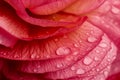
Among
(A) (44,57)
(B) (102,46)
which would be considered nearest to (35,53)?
(A) (44,57)

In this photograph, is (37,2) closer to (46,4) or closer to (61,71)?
(46,4)

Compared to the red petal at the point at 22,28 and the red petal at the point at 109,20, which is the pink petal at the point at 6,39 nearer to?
the red petal at the point at 22,28

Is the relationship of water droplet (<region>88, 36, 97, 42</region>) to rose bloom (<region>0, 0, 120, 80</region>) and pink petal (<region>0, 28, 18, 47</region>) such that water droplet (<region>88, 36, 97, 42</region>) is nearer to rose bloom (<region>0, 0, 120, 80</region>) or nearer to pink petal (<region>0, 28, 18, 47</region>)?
rose bloom (<region>0, 0, 120, 80</region>)

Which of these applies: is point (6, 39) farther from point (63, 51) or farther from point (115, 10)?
point (115, 10)

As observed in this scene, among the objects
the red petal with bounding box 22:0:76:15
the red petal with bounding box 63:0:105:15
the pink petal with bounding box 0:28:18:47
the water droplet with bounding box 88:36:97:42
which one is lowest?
the pink petal with bounding box 0:28:18:47

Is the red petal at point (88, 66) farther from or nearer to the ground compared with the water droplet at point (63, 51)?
nearer to the ground

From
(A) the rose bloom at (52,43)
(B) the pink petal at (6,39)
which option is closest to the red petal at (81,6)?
(A) the rose bloom at (52,43)

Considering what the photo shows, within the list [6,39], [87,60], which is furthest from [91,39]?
[6,39]

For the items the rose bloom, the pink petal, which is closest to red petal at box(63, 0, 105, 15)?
the rose bloom
